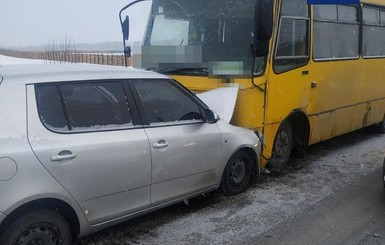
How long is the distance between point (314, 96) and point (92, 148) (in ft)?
13.9

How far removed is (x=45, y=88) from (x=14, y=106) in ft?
1.04

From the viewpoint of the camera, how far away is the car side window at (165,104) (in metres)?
4.30

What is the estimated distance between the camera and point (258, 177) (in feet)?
19.4

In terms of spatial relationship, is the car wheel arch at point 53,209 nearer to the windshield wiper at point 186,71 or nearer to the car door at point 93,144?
the car door at point 93,144

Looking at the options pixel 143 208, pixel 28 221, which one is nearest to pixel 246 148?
pixel 143 208

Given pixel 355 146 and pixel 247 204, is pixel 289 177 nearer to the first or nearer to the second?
pixel 247 204

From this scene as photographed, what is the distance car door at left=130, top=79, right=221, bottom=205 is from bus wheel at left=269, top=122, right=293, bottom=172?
1714 mm

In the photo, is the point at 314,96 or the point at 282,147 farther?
the point at 314,96

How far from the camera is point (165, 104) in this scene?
4523mm

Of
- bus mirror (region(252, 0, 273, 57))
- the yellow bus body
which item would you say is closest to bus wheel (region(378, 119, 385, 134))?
the yellow bus body

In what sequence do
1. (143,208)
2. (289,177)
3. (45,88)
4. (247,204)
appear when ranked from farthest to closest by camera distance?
(289,177) → (247,204) → (143,208) → (45,88)

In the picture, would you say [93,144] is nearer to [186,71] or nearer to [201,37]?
[186,71]

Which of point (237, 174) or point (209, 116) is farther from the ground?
point (209, 116)

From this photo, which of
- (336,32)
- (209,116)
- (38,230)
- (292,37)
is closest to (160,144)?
(209,116)
